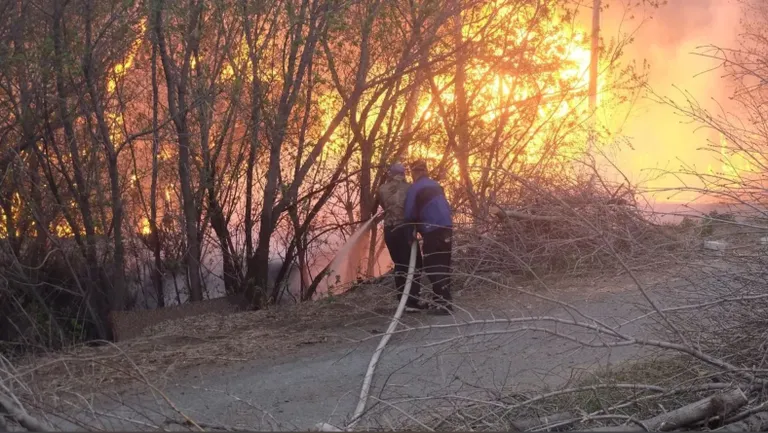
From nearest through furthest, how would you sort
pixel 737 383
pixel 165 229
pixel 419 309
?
1. pixel 737 383
2. pixel 419 309
3. pixel 165 229

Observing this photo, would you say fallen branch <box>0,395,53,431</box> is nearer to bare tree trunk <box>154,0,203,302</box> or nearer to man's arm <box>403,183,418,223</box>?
man's arm <box>403,183,418,223</box>

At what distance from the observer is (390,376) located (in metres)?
6.77

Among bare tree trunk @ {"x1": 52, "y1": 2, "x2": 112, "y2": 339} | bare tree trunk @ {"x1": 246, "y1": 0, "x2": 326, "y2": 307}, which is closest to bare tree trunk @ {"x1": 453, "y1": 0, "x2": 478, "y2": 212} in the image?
bare tree trunk @ {"x1": 246, "y1": 0, "x2": 326, "y2": 307}

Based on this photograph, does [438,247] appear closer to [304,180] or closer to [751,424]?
[304,180]

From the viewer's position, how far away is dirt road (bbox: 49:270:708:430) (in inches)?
239

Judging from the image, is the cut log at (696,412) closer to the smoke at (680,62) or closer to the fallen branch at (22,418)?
the fallen branch at (22,418)

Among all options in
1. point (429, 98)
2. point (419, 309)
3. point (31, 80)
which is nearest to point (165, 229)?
point (31, 80)

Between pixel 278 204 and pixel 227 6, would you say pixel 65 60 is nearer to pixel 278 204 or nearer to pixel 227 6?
pixel 227 6

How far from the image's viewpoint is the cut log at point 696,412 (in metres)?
5.33

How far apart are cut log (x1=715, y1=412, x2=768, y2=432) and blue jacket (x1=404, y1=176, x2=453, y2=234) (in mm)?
4909

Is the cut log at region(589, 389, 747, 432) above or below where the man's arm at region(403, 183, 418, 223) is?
below

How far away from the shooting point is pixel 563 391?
5.39 m

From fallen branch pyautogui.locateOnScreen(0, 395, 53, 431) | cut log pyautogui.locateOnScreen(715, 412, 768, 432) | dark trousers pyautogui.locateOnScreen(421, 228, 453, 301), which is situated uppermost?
dark trousers pyautogui.locateOnScreen(421, 228, 453, 301)

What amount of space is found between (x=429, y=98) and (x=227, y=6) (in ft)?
12.1
